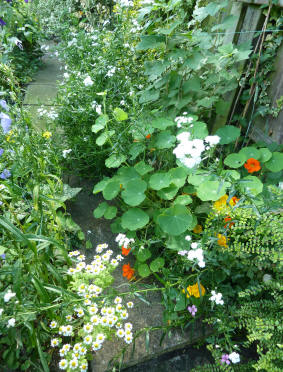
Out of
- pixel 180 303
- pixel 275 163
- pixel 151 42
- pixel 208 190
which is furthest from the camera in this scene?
pixel 151 42

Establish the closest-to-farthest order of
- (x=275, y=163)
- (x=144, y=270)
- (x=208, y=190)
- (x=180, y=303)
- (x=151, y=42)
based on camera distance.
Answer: (x=180, y=303) → (x=208, y=190) → (x=144, y=270) → (x=275, y=163) → (x=151, y=42)

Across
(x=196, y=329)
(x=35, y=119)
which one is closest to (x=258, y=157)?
(x=196, y=329)

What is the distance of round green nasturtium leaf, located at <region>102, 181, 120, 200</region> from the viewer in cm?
176

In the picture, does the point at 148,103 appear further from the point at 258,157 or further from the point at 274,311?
the point at 274,311

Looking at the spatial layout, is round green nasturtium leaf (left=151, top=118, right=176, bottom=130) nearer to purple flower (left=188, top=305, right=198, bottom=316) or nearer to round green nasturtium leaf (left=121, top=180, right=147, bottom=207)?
round green nasturtium leaf (left=121, top=180, right=147, bottom=207)

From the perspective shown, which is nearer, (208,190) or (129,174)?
(208,190)

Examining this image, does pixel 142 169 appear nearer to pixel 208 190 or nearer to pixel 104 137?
pixel 104 137

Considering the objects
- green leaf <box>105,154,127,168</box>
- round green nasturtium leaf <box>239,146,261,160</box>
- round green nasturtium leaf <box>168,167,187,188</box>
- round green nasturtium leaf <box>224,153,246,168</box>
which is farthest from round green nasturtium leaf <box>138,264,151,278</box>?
round green nasturtium leaf <box>239,146,261,160</box>

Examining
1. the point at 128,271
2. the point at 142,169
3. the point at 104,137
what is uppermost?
the point at 104,137

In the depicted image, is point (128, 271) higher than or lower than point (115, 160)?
lower

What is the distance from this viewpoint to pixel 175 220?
4.89ft

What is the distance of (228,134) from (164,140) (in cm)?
44

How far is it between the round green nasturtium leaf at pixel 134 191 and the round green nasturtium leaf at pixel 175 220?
0.17m

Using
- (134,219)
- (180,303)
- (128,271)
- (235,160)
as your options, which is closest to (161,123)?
(235,160)
